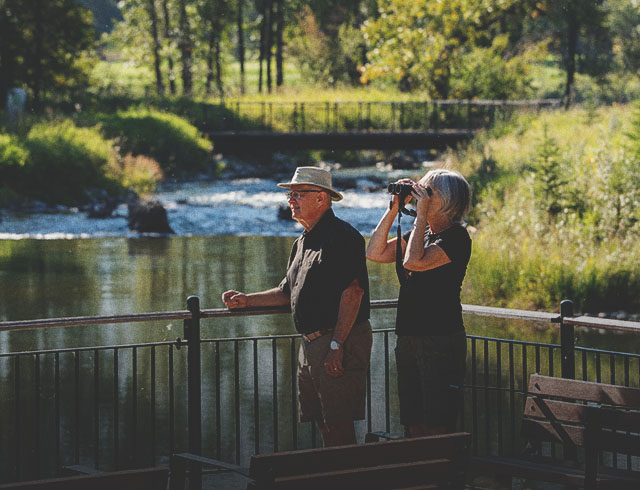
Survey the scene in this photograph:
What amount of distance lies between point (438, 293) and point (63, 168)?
76.0 feet

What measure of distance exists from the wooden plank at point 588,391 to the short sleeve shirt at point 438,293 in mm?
492

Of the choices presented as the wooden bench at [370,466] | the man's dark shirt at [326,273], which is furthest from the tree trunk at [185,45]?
the wooden bench at [370,466]

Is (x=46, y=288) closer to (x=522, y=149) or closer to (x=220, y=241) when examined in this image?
(x=220, y=241)

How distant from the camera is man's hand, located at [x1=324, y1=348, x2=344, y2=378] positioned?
5570 millimetres

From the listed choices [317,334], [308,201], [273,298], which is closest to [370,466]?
[317,334]

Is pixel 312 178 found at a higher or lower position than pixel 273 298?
higher

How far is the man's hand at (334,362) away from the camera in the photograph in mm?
5570

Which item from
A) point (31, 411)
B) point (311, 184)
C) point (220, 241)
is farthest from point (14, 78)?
point (311, 184)

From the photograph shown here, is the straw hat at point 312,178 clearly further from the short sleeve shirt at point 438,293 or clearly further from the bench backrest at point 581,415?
the bench backrest at point 581,415

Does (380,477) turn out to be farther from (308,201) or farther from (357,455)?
(308,201)

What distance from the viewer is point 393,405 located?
10.6 metres

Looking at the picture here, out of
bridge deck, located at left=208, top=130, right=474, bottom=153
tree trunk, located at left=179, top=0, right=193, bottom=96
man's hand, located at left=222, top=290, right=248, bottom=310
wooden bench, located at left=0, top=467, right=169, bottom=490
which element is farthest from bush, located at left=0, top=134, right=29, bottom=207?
tree trunk, located at left=179, top=0, right=193, bottom=96

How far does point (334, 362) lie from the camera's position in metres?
5.58

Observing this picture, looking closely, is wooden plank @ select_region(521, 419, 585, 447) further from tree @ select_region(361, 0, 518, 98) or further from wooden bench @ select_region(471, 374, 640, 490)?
tree @ select_region(361, 0, 518, 98)
